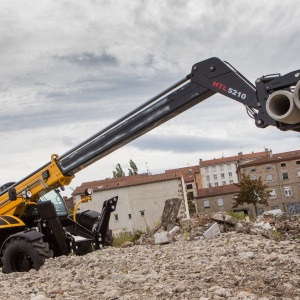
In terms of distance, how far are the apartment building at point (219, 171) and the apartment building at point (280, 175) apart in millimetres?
32501

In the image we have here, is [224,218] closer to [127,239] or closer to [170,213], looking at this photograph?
[170,213]

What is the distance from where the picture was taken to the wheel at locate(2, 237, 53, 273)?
33.1ft

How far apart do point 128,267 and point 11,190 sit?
145 inches

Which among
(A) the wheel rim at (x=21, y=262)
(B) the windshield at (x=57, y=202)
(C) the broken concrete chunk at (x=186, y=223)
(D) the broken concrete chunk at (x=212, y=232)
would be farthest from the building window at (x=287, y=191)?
(A) the wheel rim at (x=21, y=262)

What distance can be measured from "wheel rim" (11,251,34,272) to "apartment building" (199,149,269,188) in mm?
107499

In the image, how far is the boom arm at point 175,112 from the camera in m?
6.91

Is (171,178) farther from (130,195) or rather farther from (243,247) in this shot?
(243,247)

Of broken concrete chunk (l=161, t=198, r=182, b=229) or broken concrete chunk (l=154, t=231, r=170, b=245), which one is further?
broken concrete chunk (l=161, t=198, r=182, b=229)

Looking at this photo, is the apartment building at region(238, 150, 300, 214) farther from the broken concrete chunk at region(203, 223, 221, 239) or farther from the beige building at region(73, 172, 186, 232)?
the broken concrete chunk at region(203, 223, 221, 239)

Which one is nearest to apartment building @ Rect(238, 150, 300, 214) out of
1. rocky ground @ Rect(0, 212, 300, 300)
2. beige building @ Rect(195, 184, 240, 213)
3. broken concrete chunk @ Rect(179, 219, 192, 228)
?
beige building @ Rect(195, 184, 240, 213)

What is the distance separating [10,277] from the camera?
31.4ft

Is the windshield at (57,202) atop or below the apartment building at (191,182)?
below

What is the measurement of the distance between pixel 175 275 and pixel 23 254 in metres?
4.24

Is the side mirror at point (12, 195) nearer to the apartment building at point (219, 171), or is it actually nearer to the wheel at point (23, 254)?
the wheel at point (23, 254)
